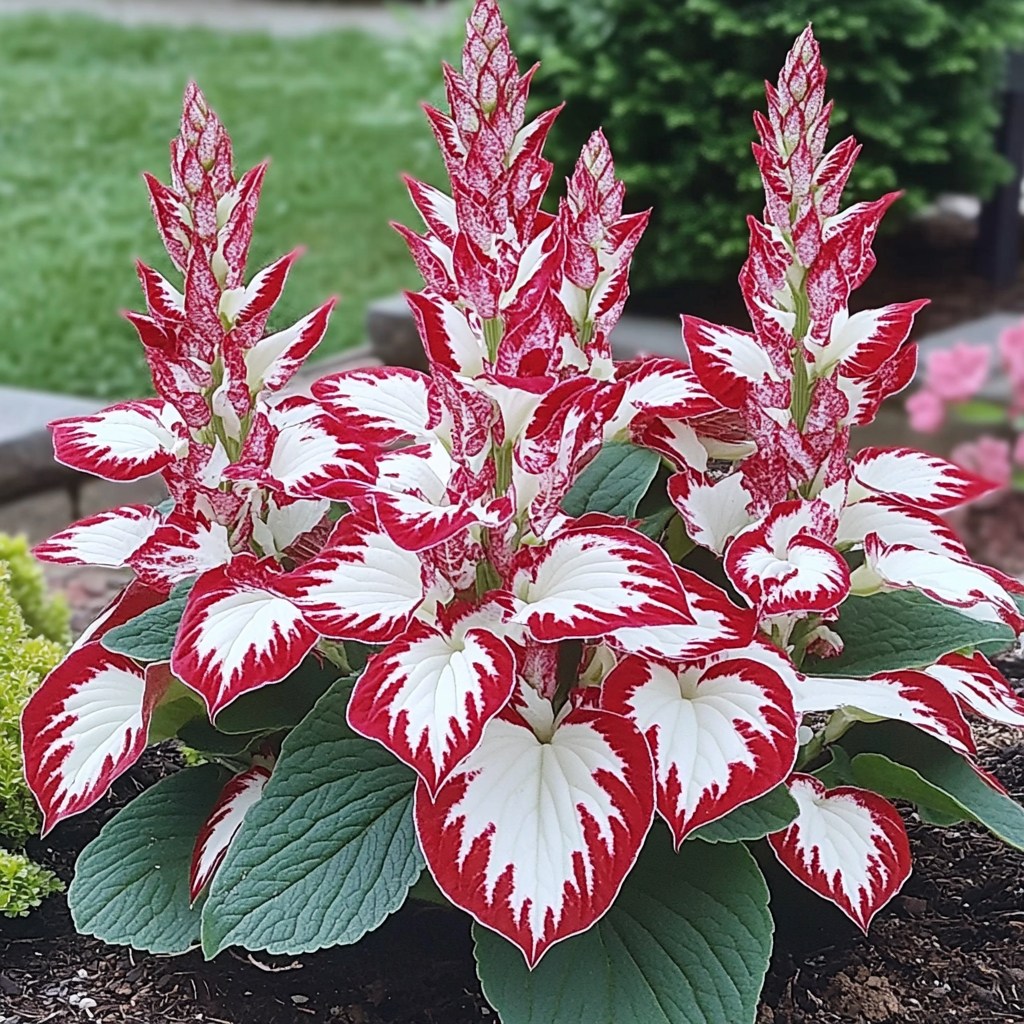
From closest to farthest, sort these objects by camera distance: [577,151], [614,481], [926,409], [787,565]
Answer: [787,565], [614,481], [926,409], [577,151]

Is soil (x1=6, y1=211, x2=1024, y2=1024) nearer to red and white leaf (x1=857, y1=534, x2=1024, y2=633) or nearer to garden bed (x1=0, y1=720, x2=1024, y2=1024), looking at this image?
garden bed (x1=0, y1=720, x2=1024, y2=1024)

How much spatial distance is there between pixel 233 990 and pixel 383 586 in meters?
0.41

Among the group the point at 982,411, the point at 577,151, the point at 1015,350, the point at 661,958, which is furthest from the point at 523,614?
the point at 577,151

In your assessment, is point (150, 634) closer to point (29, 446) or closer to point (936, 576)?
point (936, 576)

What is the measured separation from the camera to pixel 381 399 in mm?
1332

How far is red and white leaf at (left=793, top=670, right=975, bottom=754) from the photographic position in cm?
118

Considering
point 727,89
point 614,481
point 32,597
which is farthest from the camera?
point 727,89

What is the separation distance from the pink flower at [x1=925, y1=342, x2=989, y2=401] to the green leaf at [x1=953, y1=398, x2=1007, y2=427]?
7 cm

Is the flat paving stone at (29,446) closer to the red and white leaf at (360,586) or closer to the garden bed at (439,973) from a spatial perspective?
the garden bed at (439,973)

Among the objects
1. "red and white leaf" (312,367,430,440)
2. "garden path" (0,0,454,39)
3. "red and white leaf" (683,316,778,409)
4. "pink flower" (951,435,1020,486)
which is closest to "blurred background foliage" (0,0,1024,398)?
"pink flower" (951,435,1020,486)

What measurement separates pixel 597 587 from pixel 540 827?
6.7 inches

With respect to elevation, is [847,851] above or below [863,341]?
below

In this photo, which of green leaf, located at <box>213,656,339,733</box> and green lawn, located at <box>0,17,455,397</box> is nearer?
green leaf, located at <box>213,656,339,733</box>

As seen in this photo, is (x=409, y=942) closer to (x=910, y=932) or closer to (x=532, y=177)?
(x=910, y=932)
